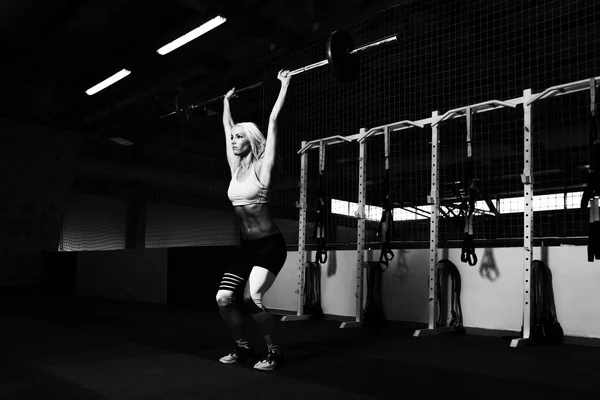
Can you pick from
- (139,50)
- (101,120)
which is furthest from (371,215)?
(101,120)

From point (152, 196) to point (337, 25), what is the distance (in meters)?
4.19

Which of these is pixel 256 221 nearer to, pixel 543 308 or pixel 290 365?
pixel 290 365

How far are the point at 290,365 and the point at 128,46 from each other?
5897 millimetres

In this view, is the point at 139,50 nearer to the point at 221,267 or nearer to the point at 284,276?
the point at 221,267

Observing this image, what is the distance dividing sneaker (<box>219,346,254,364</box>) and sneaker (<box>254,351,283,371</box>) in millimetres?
146

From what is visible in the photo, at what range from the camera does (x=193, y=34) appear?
6.18m

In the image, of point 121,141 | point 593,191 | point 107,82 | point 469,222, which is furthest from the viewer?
point 121,141

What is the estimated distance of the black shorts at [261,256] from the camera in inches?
103

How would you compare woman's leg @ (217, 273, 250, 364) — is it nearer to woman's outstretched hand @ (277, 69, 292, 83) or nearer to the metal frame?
woman's outstretched hand @ (277, 69, 292, 83)

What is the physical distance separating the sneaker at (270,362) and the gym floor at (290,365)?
5cm

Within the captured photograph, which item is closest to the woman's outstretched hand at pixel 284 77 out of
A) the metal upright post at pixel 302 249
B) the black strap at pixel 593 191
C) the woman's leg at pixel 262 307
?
the woman's leg at pixel 262 307

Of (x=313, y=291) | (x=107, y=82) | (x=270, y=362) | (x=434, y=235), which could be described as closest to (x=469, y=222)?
(x=434, y=235)

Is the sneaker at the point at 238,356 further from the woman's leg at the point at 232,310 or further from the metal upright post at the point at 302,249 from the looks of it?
the metal upright post at the point at 302,249

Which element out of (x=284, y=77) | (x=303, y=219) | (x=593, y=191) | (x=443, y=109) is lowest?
(x=303, y=219)
